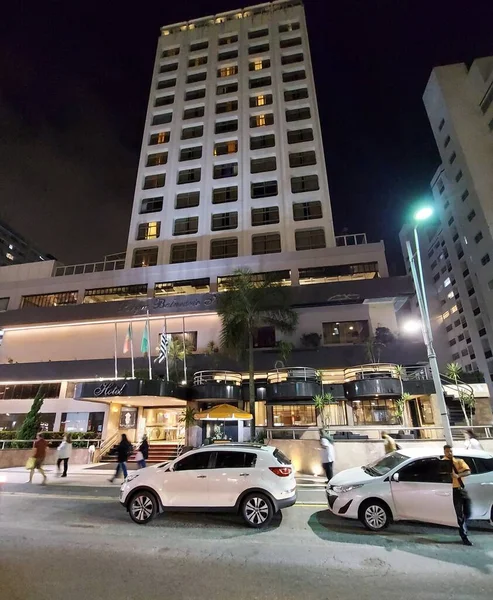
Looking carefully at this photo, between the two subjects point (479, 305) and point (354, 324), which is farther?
point (479, 305)

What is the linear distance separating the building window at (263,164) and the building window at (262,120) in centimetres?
533

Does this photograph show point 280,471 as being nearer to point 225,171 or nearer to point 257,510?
point 257,510

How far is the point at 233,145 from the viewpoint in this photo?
3922 centimetres

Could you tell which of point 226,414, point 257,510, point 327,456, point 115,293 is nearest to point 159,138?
point 115,293

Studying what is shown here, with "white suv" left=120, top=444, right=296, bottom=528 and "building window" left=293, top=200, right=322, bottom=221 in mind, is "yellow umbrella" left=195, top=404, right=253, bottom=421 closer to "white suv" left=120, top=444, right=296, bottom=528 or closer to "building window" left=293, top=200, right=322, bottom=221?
"white suv" left=120, top=444, right=296, bottom=528

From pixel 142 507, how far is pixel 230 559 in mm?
3142

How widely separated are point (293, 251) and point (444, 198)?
43.1 metres

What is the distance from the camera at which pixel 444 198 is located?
57062mm

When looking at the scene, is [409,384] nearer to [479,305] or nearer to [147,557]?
[147,557]

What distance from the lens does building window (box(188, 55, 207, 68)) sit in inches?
1825

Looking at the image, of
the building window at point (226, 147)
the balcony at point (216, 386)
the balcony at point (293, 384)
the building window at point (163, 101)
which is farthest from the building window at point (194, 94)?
the balcony at point (293, 384)

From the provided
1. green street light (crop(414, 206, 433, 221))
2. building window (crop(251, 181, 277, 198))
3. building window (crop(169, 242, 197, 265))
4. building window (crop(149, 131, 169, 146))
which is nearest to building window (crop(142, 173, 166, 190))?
building window (crop(149, 131, 169, 146))

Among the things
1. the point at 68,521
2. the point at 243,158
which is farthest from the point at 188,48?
the point at 68,521

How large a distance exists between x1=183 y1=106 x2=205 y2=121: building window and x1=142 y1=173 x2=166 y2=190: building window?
32.5 ft
